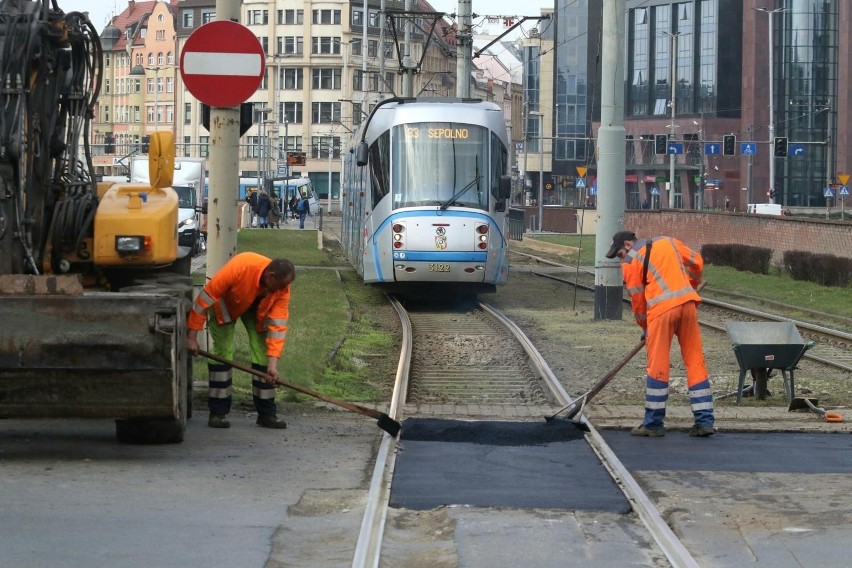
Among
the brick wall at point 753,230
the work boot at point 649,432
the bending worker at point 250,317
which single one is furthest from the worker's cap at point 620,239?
the brick wall at point 753,230

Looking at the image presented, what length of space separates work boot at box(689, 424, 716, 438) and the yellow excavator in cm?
367

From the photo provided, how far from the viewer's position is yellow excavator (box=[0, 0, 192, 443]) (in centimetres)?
831

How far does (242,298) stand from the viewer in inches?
401

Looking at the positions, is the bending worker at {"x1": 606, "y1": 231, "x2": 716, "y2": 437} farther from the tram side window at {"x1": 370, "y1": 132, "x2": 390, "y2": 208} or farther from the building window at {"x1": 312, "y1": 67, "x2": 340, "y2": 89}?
the building window at {"x1": 312, "y1": 67, "x2": 340, "y2": 89}

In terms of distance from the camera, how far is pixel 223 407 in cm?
1045

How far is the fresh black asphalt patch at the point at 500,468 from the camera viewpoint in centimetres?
810

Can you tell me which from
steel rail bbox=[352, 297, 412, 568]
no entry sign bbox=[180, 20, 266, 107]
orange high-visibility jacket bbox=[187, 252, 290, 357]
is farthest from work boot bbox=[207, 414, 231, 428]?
no entry sign bbox=[180, 20, 266, 107]

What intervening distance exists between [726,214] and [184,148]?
79219 millimetres

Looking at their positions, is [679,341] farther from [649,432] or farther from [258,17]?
[258,17]

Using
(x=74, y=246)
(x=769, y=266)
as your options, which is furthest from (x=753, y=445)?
(x=769, y=266)

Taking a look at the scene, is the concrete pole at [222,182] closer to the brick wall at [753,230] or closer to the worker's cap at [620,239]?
the worker's cap at [620,239]

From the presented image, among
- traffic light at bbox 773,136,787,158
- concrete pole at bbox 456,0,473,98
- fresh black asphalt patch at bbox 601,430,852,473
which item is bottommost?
fresh black asphalt patch at bbox 601,430,852,473

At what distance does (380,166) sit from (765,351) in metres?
11.3

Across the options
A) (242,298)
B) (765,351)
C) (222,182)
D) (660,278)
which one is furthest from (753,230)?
(242,298)
